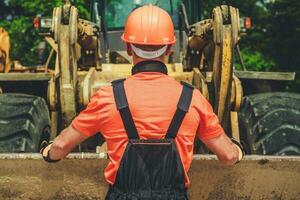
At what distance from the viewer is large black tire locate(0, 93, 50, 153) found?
5715mm

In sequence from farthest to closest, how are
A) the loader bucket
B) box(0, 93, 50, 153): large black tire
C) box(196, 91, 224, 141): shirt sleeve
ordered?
box(0, 93, 50, 153): large black tire < the loader bucket < box(196, 91, 224, 141): shirt sleeve

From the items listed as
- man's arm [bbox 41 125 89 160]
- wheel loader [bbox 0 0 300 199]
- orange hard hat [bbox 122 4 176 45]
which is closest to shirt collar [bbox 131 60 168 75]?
orange hard hat [bbox 122 4 176 45]

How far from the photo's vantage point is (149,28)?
11.8ft

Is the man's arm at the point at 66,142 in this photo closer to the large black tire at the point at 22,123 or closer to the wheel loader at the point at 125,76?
the wheel loader at the point at 125,76

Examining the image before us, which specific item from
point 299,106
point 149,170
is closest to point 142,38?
point 149,170

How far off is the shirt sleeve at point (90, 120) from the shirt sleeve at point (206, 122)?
49cm

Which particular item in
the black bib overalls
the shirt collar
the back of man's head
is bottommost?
the black bib overalls

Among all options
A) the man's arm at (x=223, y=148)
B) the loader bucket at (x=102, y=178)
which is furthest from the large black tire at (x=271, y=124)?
the man's arm at (x=223, y=148)

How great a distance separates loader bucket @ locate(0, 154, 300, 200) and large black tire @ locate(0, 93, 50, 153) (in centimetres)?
81

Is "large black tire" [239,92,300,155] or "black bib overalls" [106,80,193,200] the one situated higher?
"black bib overalls" [106,80,193,200]

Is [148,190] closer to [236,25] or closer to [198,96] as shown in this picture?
[198,96]

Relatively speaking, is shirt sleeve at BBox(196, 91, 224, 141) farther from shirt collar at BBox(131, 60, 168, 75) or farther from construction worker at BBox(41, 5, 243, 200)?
shirt collar at BBox(131, 60, 168, 75)

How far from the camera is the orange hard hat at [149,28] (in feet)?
11.7

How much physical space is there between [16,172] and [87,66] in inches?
77.1
